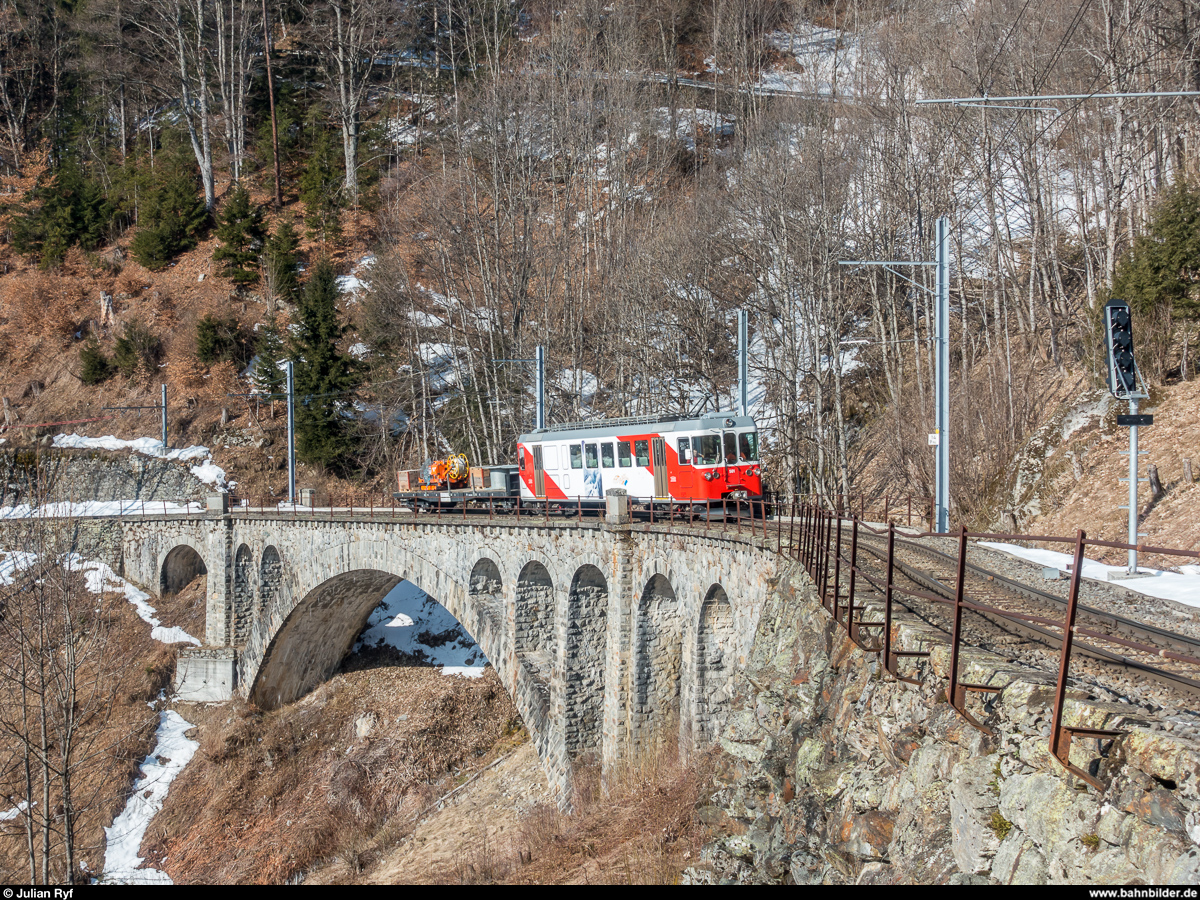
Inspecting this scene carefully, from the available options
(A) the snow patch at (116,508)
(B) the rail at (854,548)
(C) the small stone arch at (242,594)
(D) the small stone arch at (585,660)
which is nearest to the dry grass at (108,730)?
(C) the small stone arch at (242,594)

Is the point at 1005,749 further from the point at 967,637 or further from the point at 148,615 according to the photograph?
the point at 148,615

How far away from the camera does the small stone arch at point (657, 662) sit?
58.5 ft

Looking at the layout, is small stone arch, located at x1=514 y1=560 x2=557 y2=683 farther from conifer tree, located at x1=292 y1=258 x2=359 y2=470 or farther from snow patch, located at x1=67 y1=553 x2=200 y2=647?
conifer tree, located at x1=292 y1=258 x2=359 y2=470

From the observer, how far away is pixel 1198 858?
3.62 m

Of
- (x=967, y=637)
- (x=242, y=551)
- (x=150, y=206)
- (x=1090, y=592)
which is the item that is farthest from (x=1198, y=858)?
(x=150, y=206)

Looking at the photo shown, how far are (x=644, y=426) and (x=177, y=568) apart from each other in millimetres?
25711

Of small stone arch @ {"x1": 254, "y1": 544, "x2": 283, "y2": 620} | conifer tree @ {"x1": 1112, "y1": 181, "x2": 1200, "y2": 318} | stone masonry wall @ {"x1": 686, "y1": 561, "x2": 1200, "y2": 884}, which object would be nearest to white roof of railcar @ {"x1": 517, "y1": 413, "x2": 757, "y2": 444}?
conifer tree @ {"x1": 1112, "y1": 181, "x2": 1200, "y2": 318}

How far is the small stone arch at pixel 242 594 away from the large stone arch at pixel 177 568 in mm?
4568

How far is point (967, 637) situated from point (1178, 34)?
73.2 ft

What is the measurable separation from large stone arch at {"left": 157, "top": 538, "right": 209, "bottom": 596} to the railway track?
32.9 metres

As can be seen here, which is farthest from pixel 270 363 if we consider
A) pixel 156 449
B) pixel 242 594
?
pixel 242 594

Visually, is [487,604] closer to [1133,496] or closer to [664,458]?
[664,458]

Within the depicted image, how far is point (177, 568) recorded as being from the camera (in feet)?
122

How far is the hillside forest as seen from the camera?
25250mm
